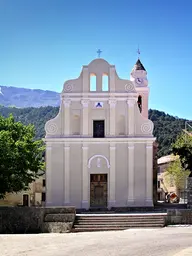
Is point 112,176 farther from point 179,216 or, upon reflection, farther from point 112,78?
point 179,216

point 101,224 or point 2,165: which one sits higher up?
point 2,165

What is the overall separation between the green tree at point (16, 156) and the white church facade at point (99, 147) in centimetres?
166

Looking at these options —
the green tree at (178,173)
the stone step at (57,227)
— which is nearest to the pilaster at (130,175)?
the stone step at (57,227)

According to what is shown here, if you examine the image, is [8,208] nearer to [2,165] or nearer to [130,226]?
[2,165]

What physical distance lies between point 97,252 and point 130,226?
12836 millimetres

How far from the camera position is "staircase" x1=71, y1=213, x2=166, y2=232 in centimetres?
3212

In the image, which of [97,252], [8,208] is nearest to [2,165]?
[8,208]

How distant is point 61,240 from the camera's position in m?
25.2

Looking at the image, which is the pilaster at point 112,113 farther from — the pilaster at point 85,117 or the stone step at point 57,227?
the stone step at point 57,227

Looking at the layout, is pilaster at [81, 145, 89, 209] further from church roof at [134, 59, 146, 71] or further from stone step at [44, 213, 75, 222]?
A: church roof at [134, 59, 146, 71]

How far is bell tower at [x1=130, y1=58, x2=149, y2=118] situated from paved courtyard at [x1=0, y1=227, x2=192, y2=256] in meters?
22.6

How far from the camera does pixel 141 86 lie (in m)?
48.6

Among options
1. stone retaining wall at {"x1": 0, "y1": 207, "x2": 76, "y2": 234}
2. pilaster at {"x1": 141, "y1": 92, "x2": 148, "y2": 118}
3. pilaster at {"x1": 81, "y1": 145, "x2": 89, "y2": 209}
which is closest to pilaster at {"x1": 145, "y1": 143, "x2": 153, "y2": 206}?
pilaster at {"x1": 81, "y1": 145, "x2": 89, "y2": 209}

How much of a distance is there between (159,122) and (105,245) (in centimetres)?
8498
